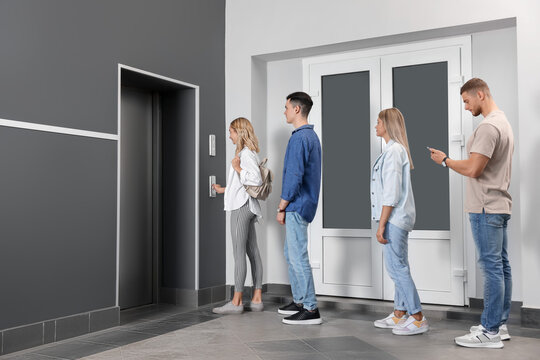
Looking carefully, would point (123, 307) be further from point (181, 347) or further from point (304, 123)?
point (304, 123)

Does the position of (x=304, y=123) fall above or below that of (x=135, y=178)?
above

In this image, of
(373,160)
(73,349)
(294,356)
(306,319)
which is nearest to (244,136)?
(373,160)

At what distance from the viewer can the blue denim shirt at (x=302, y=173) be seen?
3.96 metres

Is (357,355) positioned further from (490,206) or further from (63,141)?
(63,141)

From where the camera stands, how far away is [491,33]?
446 cm

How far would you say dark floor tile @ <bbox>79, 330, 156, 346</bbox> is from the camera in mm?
3562

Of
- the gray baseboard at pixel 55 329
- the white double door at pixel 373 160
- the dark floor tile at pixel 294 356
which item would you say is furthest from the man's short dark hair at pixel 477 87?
the gray baseboard at pixel 55 329

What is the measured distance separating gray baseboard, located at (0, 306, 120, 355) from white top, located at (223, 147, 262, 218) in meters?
1.22

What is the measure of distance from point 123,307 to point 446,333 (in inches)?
102

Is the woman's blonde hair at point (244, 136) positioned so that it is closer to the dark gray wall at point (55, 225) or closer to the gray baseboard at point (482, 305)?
the dark gray wall at point (55, 225)

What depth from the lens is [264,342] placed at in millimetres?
3533

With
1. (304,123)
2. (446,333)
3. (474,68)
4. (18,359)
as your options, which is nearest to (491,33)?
(474,68)

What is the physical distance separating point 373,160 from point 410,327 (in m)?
1.70

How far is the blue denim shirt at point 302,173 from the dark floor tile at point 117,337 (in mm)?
1365
